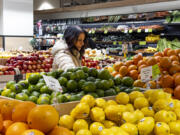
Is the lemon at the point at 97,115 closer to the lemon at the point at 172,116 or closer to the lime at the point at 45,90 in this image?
the lemon at the point at 172,116

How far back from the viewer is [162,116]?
1720 millimetres

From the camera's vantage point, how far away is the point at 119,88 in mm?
2459

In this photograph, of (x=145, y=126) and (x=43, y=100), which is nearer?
(x=145, y=126)

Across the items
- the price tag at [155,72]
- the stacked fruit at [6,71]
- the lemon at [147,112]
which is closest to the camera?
the lemon at [147,112]

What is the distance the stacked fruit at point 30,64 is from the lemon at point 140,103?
12.1 feet

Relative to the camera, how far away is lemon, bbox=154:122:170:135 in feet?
5.26

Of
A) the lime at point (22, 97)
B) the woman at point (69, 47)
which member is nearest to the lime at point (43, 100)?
the lime at point (22, 97)

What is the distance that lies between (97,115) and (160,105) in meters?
0.47

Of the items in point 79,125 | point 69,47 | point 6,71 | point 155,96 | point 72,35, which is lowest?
point 6,71

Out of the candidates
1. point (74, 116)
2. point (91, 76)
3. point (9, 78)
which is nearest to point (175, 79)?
point (91, 76)

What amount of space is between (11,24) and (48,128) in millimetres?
7984

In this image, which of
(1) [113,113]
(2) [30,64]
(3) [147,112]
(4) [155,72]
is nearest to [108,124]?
(1) [113,113]

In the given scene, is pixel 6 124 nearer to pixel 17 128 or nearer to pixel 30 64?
pixel 17 128

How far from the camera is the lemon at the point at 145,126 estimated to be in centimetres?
161
